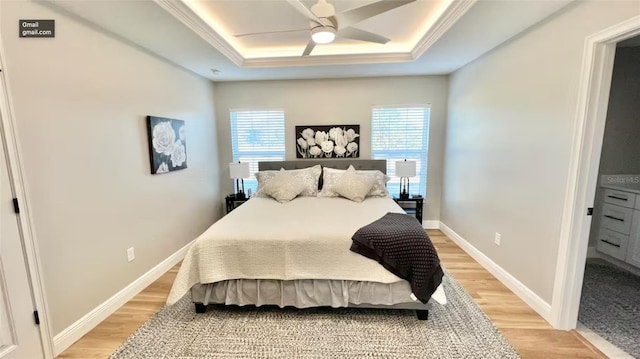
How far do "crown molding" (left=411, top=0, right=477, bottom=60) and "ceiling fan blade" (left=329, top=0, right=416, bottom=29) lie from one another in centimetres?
65

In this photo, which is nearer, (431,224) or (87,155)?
(87,155)

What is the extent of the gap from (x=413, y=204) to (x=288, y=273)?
272 cm

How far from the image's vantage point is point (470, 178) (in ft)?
11.2

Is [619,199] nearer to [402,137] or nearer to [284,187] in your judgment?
[402,137]

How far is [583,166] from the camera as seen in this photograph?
72.7 inches

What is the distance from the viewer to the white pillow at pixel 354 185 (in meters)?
3.33

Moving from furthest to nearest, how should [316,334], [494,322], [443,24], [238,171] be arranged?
1. [238,171]
2. [443,24]
3. [494,322]
4. [316,334]

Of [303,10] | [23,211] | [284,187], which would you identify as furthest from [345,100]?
[23,211]

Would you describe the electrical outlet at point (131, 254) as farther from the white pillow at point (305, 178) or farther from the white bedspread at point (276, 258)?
the white pillow at point (305, 178)

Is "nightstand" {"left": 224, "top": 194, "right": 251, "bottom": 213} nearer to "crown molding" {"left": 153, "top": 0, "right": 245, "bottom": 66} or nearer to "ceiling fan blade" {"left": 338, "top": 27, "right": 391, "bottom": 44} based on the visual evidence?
"crown molding" {"left": 153, "top": 0, "right": 245, "bottom": 66}

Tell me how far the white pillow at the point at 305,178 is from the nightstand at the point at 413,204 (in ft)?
4.01

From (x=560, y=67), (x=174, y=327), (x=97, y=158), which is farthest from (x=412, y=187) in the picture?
(x=97, y=158)

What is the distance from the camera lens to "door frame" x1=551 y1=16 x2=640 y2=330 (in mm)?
1746

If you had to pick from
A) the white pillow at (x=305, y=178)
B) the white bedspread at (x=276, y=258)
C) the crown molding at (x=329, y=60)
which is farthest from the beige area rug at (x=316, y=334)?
the crown molding at (x=329, y=60)
